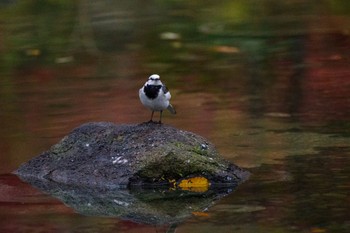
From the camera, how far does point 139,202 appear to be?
6980 mm

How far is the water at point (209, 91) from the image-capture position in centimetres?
677

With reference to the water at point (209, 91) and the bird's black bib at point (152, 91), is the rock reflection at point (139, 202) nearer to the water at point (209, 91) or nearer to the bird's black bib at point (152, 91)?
the water at point (209, 91)

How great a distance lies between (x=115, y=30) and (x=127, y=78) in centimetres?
269

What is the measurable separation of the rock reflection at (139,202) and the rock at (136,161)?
110 mm

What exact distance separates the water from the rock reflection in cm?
9

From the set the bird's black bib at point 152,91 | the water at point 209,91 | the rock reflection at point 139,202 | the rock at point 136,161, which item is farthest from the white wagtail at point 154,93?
the water at point 209,91

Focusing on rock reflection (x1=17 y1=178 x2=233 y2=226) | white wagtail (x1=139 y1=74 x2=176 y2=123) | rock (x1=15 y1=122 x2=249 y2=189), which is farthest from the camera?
white wagtail (x1=139 y1=74 x2=176 y2=123)

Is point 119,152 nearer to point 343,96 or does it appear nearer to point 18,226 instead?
point 18,226

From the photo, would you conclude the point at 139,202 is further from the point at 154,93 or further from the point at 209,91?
the point at 209,91

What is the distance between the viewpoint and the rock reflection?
672 cm

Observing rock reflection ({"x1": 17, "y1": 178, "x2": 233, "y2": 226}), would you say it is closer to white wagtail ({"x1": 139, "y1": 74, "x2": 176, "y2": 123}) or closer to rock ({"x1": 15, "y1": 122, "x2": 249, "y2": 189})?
rock ({"x1": 15, "y1": 122, "x2": 249, "y2": 189})

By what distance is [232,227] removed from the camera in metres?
6.35

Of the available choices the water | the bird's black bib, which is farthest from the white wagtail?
the water

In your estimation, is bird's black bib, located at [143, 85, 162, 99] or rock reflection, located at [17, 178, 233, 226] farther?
bird's black bib, located at [143, 85, 162, 99]
